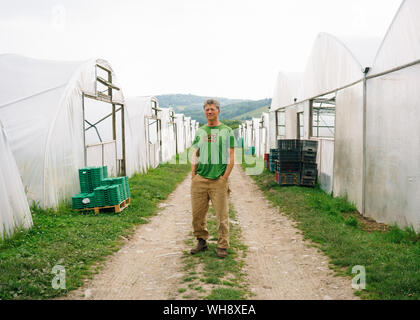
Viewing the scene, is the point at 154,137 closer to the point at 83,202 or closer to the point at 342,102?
the point at 83,202

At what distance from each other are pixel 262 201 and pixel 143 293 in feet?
21.3

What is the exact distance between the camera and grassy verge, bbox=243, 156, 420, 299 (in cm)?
402

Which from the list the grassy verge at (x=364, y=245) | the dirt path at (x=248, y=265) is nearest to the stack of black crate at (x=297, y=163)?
the grassy verge at (x=364, y=245)

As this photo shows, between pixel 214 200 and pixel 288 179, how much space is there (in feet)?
21.4

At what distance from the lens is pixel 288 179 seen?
11227 millimetres

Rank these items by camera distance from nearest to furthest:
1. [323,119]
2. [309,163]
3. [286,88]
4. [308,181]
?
[309,163], [308,181], [323,119], [286,88]

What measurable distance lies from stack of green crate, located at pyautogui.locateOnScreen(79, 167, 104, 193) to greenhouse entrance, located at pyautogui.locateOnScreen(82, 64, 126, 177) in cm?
246

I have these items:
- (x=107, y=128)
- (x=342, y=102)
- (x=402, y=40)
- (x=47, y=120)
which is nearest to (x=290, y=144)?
(x=342, y=102)

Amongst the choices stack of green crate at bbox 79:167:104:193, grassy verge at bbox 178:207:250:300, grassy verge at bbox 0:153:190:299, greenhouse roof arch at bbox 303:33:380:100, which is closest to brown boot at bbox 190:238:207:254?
grassy verge at bbox 178:207:250:300

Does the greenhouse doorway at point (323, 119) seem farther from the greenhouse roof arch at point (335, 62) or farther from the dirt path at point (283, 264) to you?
the dirt path at point (283, 264)

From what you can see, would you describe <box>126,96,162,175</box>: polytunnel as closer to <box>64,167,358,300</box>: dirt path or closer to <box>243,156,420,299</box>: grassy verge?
<box>64,167,358,300</box>: dirt path
